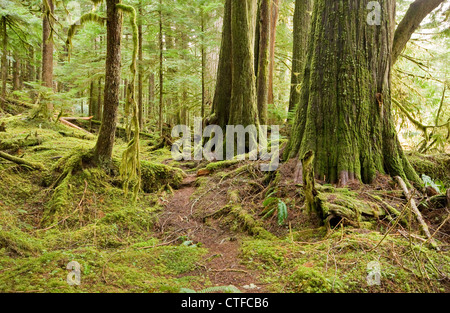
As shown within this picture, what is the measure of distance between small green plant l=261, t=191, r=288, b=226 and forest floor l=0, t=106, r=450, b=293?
0.02m

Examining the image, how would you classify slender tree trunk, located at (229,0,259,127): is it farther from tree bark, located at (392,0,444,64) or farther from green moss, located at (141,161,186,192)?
tree bark, located at (392,0,444,64)

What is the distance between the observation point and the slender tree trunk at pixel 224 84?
8.08 metres

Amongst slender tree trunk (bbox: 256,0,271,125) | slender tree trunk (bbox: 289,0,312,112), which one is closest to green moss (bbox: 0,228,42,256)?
slender tree trunk (bbox: 256,0,271,125)

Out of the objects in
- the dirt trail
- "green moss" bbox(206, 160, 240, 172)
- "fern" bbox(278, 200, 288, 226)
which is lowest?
the dirt trail

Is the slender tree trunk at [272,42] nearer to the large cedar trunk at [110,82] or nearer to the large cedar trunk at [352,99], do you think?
the large cedar trunk at [352,99]

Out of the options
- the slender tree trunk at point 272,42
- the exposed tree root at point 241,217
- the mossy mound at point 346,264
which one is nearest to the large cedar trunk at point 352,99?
the exposed tree root at point 241,217

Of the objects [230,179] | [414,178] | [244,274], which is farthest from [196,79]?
[244,274]

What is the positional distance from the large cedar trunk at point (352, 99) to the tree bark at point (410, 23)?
0.59 metres

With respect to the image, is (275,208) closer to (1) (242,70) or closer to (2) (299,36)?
(1) (242,70)

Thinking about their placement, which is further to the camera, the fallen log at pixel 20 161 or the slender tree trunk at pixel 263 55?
the slender tree trunk at pixel 263 55

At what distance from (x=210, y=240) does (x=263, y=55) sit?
7960 millimetres

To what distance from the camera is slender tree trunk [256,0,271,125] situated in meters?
9.55

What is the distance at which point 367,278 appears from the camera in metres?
2.16

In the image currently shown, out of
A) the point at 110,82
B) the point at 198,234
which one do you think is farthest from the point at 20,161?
the point at 198,234
